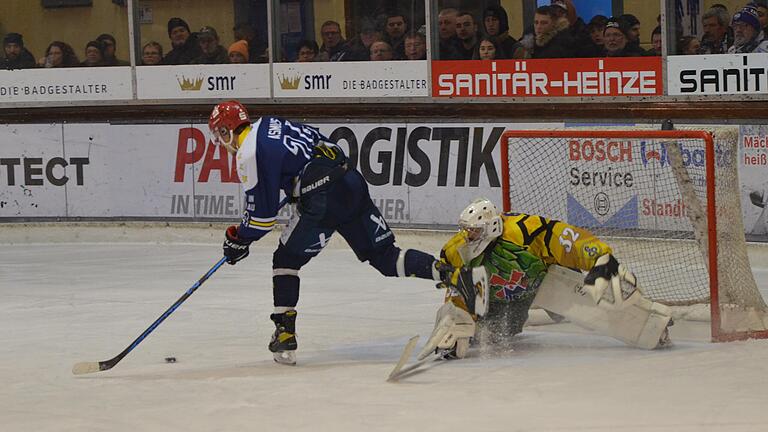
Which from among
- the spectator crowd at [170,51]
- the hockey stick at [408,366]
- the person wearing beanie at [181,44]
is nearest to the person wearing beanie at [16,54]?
the spectator crowd at [170,51]

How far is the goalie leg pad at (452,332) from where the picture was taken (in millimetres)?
5711

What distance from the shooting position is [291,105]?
9953mm

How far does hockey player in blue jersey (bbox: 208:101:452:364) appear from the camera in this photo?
5754mm

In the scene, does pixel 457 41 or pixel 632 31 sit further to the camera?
pixel 457 41

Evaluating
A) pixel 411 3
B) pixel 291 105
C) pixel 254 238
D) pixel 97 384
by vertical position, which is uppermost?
pixel 411 3

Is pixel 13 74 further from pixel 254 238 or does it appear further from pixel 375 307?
pixel 254 238

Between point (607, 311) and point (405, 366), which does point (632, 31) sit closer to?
point (607, 311)

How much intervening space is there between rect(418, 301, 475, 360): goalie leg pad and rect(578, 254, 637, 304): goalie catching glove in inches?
19.9

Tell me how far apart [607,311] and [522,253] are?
43 centimetres

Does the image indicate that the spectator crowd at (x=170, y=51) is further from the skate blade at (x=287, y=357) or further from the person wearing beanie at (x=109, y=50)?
the skate blade at (x=287, y=357)

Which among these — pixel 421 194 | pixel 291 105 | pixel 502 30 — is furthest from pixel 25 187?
pixel 502 30

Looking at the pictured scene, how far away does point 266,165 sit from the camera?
18.9 feet

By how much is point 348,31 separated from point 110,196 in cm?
220

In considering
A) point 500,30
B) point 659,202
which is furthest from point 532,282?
point 500,30
